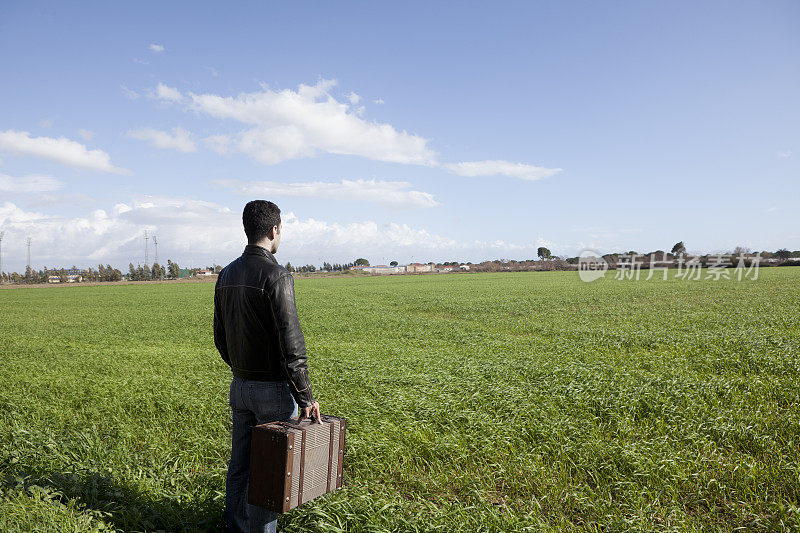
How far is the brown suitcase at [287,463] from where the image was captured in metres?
3.16

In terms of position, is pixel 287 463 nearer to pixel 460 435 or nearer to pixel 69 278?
pixel 460 435

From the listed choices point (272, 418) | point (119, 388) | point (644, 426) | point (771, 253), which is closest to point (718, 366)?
point (644, 426)

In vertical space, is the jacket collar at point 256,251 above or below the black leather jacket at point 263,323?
above

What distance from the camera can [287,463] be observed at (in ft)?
10.3

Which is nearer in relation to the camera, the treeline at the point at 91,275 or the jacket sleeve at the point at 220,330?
the jacket sleeve at the point at 220,330

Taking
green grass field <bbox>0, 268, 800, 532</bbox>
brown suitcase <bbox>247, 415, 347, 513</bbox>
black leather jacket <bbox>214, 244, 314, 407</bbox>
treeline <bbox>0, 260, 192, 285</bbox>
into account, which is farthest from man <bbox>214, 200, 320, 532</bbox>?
treeline <bbox>0, 260, 192, 285</bbox>

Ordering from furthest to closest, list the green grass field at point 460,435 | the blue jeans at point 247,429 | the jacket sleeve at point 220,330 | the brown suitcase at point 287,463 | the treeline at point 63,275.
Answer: the treeline at point 63,275 → the green grass field at point 460,435 → the jacket sleeve at point 220,330 → the blue jeans at point 247,429 → the brown suitcase at point 287,463

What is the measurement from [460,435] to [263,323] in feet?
12.2

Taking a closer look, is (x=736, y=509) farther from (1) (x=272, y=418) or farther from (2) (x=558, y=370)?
(2) (x=558, y=370)

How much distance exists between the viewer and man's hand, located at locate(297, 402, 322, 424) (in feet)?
11.1

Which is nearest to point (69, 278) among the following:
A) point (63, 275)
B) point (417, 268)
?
point (63, 275)

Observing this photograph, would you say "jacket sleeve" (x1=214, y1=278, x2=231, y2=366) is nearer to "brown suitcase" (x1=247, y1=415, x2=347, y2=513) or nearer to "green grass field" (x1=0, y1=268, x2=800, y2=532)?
"brown suitcase" (x1=247, y1=415, x2=347, y2=513)

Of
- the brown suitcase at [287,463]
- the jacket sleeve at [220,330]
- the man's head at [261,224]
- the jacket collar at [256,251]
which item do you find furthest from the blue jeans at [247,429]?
the man's head at [261,224]

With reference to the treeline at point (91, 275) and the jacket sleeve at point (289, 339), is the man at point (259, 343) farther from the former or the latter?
the treeline at point (91, 275)
